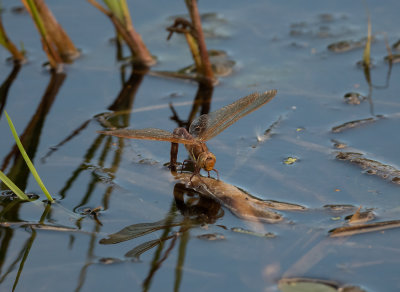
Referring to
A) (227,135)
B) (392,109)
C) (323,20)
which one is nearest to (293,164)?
(227,135)

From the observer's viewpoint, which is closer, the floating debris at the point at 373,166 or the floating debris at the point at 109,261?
the floating debris at the point at 109,261

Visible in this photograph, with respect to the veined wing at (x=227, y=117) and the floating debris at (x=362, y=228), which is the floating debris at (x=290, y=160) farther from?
the floating debris at (x=362, y=228)

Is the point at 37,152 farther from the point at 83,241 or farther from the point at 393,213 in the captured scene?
the point at 393,213

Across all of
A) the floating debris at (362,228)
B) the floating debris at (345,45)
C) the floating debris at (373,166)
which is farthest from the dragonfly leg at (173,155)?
the floating debris at (345,45)

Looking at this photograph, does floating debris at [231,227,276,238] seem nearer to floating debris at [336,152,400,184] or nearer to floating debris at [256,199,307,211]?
floating debris at [256,199,307,211]

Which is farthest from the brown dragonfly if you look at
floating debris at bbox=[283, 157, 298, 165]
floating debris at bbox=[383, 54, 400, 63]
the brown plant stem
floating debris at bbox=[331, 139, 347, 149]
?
the brown plant stem

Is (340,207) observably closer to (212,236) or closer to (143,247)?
(212,236)
